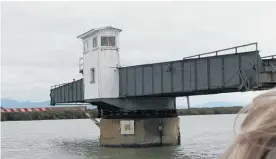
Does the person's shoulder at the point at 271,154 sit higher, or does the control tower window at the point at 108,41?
the control tower window at the point at 108,41

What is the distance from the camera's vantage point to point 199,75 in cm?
3291

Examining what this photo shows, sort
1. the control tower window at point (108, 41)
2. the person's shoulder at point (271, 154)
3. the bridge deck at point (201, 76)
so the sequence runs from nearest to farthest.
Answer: the person's shoulder at point (271, 154) → the bridge deck at point (201, 76) → the control tower window at point (108, 41)

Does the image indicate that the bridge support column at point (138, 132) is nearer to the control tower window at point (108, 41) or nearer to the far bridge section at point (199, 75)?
the far bridge section at point (199, 75)

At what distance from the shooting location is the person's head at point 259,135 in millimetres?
1301

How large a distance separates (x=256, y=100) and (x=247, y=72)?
91.3 feet

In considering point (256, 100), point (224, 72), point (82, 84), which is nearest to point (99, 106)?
point (82, 84)

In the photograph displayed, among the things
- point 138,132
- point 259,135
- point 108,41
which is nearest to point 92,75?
point 108,41

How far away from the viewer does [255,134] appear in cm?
131

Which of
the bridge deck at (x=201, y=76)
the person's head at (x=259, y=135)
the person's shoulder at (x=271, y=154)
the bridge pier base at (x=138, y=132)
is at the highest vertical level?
the bridge deck at (x=201, y=76)

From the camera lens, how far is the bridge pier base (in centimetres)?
3931

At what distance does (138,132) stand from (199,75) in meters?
8.70

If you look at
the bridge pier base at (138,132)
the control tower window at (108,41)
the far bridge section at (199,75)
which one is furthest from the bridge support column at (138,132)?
the control tower window at (108,41)

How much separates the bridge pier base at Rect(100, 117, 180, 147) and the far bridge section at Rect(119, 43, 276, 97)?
2.33m

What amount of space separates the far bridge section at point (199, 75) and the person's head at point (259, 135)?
23.5m
